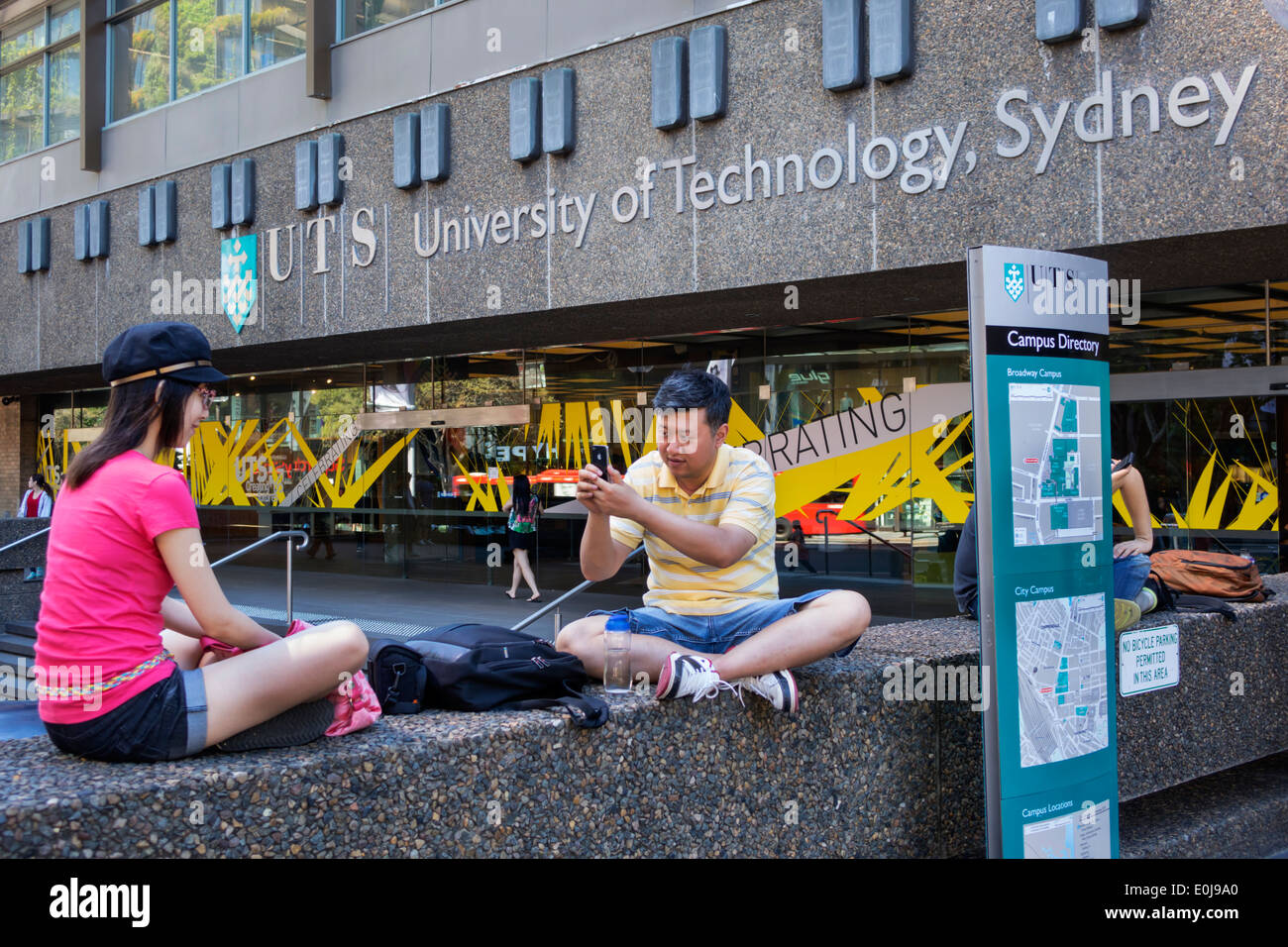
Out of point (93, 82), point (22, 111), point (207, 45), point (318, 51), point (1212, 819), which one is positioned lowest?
point (1212, 819)

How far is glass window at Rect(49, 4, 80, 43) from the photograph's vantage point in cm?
1814

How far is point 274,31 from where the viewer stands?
14.2 m

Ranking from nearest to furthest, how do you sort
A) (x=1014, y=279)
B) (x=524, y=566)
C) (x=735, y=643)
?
A: 1. (x=1014, y=279)
2. (x=735, y=643)
3. (x=524, y=566)

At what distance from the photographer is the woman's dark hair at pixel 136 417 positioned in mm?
2822

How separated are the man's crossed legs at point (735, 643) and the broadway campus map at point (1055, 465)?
0.63 meters

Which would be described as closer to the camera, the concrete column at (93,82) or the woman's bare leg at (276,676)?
the woman's bare leg at (276,676)

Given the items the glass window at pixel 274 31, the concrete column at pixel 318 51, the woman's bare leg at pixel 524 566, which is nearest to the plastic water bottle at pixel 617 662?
the woman's bare leg at pixel 524 566

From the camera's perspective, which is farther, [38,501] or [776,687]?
[38,501]

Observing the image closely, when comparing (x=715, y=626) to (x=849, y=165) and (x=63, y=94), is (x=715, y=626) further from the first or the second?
(x=63, y=94)

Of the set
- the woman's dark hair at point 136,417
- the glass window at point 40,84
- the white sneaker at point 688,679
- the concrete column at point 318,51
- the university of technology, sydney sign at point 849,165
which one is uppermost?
the glass window at point 40,84

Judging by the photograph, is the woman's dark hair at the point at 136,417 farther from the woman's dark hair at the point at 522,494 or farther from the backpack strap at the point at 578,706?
the woman's dark hair at the point at 522,494

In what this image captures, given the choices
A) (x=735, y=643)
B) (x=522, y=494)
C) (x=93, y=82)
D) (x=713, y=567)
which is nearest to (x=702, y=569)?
(x=713, y=567)

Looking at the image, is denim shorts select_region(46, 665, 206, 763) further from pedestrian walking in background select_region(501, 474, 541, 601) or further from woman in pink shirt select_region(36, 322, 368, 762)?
pedestrian walking in background select_region(501, 474, 541, 601)

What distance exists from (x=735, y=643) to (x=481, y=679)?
3.47 feet
